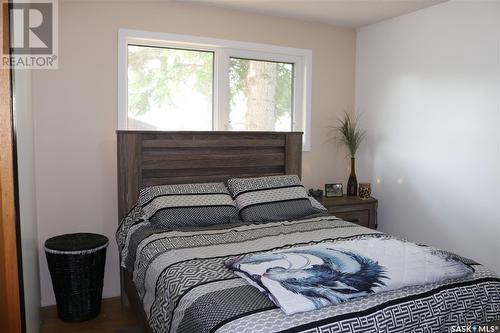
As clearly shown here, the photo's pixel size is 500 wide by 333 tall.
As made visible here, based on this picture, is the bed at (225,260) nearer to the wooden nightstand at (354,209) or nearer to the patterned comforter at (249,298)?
the patterned comforter at (249,298)

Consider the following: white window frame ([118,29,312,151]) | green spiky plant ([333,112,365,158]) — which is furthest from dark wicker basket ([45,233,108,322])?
green spiky plant ([333,112,365,158])

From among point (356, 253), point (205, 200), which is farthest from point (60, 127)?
point (356, 253)

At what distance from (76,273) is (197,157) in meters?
1.22

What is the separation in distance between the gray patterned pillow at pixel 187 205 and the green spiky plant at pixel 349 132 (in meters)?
1.54

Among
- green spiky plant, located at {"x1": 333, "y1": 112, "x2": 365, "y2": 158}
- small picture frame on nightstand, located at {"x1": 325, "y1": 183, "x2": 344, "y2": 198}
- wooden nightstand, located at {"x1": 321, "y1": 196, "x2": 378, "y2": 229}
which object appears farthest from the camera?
green spiky plant, located at {"x1": 333, "y1": 112, "x2": 365, "y2": 158}

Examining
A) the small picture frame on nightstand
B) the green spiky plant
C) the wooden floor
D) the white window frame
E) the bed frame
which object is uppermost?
the white window frame

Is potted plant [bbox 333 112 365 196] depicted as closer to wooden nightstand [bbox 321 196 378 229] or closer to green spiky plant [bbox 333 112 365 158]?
green spiky plant [bbox 333 112 365 158]

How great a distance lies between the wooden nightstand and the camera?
3670 millimetres

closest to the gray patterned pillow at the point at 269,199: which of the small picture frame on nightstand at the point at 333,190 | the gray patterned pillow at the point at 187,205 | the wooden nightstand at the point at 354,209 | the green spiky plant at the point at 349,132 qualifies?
the gray patterned pillow at the point at 187,205

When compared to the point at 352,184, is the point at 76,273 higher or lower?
Result: lower

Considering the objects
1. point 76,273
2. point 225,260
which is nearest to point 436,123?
point 225,260

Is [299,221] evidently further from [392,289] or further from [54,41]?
[54,41]

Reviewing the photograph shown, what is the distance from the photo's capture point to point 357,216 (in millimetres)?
3791

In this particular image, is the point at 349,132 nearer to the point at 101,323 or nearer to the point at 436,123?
the point at 436,123
